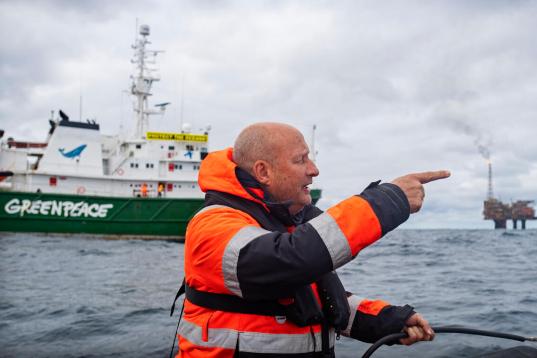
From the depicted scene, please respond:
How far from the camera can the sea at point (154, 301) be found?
16.1 feet

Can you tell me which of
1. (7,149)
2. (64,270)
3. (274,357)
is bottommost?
(64,270)

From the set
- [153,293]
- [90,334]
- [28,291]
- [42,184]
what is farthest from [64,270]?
[42,184]

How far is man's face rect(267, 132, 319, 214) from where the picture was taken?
1.88 m

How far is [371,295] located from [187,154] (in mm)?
21543

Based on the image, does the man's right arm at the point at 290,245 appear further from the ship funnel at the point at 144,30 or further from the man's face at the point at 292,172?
the ship funnel at the point at 144,30

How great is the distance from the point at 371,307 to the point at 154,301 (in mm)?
6222

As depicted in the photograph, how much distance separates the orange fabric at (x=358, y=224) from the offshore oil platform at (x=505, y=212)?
8608cm

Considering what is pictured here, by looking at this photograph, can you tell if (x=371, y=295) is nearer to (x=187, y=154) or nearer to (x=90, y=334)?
(x=90, y=334)

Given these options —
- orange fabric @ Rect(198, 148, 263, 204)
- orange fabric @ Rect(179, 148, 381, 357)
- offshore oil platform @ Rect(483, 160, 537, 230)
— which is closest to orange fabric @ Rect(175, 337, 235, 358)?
orange fabric @ Rect(179, 148, 381, 357)

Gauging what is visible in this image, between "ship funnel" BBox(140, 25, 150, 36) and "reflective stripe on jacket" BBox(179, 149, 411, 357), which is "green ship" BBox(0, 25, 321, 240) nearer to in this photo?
"ship funnel" BBox(140, 25, 150, 36)

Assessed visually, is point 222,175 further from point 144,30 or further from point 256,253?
point 144,30

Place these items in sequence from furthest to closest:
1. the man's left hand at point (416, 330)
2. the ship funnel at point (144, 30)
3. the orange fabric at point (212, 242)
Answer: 1. the ship funnel at point (144, 30)
2. the man's left hand at point (416, 330)
3. the orange fabric at point (212, 242)

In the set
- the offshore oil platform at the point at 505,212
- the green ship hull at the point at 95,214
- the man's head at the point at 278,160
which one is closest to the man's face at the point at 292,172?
the man's head at the point at 278,160

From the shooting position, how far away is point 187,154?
1109 inches
